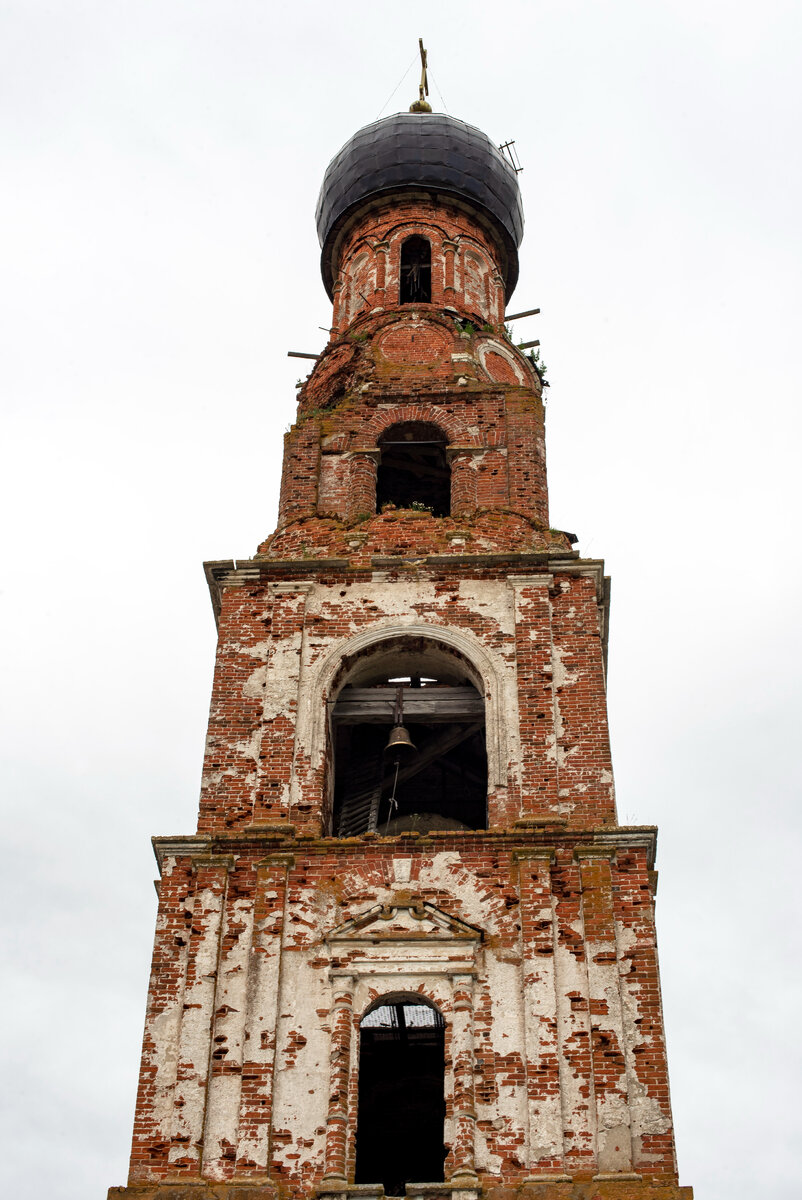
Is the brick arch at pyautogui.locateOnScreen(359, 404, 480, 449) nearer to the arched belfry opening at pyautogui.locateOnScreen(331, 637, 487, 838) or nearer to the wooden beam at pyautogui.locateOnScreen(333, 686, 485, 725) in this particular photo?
the arched belfry opening at pyautogui.locateOnScreen(331, 637, 487, 838)

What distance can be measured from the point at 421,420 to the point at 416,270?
4.27m

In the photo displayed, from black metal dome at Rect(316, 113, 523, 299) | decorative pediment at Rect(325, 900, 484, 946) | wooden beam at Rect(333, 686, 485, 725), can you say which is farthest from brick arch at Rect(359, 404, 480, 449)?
decorative pediment at Rect(325, 900, 484, 946)

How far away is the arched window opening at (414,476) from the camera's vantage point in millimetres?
21984

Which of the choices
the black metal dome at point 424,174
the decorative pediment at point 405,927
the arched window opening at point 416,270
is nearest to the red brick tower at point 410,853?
the decorative pediment at point 405,927

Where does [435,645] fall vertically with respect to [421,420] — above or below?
below

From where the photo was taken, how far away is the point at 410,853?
16.2 metres

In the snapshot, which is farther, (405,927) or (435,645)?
(435,645)

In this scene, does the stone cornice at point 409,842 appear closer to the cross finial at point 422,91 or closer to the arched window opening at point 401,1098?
the arched window opening at point 401,1098

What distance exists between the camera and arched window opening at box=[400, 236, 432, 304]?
24.7 m

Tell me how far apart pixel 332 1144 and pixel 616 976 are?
269cm

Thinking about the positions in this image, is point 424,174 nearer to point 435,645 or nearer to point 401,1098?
point 435,645

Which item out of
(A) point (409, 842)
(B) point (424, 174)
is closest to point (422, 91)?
(B) point (424, 174)

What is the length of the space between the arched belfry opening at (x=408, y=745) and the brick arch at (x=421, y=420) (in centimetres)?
292

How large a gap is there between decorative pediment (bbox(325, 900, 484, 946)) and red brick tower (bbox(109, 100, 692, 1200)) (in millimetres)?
21
